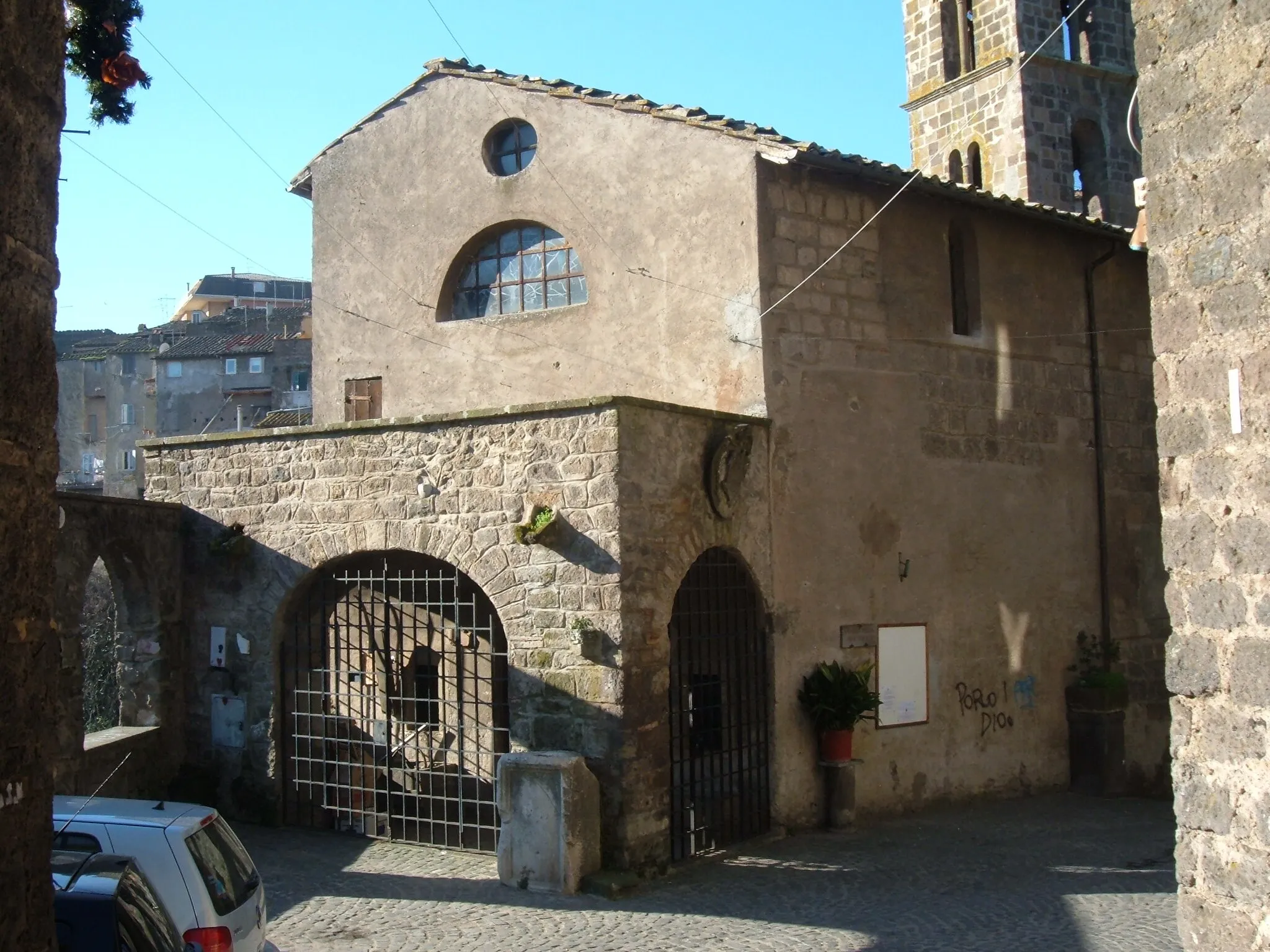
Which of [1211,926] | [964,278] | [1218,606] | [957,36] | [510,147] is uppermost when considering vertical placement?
[957,36]

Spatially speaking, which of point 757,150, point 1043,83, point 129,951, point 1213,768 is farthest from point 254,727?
point 1043,83

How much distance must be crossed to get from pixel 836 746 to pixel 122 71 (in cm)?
836

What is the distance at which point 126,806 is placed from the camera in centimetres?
647

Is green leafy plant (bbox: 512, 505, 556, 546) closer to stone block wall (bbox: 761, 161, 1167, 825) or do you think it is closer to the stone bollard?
the stone bollard

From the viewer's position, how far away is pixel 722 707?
11.9 meters

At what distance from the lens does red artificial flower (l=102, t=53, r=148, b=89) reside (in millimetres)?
6695

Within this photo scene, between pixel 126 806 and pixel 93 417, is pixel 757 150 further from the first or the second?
pixel 93 417

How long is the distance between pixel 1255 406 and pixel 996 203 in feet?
29.8

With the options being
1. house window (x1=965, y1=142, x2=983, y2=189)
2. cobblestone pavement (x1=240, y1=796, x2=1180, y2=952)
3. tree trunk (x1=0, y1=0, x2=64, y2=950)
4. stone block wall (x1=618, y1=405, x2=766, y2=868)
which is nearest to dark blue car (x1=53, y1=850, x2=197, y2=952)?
tree trunk (x1=0, y1=0, x2=64, y2=950)

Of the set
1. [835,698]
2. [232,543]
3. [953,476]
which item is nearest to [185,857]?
[232,543]

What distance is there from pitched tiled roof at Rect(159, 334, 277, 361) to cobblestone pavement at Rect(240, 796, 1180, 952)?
43.9 meters

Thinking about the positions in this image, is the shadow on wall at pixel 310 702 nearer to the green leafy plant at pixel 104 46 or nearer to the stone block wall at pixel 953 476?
the stone block wall at pixel 953 476

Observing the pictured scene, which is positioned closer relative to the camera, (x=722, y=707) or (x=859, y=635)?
(x=722, y=707)

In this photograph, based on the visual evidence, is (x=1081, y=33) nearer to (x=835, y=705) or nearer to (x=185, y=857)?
(x=835, y=705)
